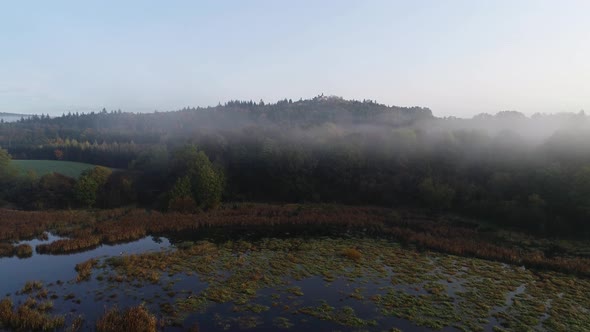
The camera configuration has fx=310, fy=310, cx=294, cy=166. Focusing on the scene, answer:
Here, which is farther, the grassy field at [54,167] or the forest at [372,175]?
the grassy field at [54,167]

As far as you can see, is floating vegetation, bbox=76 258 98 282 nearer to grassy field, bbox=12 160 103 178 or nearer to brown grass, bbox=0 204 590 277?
brown grass, bbox=0 204 590 277

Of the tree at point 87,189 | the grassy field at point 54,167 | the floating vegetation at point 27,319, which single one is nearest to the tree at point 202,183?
the tree at point 87,189

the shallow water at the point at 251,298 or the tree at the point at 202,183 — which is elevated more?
the tree at the point at 202,183

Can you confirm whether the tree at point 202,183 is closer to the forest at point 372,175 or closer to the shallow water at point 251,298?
the forest at point 372,175

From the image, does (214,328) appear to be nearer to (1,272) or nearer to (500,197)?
(1,272)

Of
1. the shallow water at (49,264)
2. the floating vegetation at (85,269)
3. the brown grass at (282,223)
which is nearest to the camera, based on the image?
the shallow water at (49,264)

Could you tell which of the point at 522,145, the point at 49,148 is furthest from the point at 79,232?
the point at 49,148

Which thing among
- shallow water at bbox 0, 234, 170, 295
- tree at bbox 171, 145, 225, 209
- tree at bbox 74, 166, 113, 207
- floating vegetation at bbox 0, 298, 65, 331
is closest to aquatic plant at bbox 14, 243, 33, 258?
shallow water at bbox 0, 234, 170, 295

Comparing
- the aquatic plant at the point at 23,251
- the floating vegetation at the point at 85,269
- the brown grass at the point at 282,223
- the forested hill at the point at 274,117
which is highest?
the forested hill at the point at 274,117
